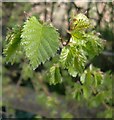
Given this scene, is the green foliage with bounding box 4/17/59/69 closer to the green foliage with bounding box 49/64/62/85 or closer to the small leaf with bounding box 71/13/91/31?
the small leaf with bounding box 71/13/91/31

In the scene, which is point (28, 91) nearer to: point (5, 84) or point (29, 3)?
point (5, 84)

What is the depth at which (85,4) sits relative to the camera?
2131mm

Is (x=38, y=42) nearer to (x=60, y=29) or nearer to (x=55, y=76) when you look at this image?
(x=55, y=76)

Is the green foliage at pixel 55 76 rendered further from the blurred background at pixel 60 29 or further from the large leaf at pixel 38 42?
the blurred background at pixel 60 29

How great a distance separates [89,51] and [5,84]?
253 cm

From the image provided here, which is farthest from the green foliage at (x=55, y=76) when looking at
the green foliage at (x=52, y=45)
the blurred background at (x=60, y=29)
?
the blurred background at (x=60, y=29)

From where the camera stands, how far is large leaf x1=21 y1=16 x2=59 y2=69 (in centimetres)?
93

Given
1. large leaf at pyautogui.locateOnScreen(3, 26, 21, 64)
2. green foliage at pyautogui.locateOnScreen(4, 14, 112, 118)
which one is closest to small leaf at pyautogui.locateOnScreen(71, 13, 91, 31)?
green foliage at pyautogui.locateOnScreen(4, 14, 112, 118)

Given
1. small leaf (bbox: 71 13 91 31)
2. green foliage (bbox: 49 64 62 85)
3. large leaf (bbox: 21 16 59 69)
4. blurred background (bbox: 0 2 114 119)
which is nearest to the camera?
large leaf (bbox: 21 16 59 69)

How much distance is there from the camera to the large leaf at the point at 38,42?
93cm

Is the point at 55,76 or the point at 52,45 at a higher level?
the point at 52,45

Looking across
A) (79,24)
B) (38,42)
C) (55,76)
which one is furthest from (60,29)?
(38,42)

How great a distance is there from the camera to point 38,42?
0.94m

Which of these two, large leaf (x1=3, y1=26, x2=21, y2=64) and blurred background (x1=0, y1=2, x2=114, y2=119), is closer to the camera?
large leaf (x1=3, y1=26, x2=21, y2=64)
